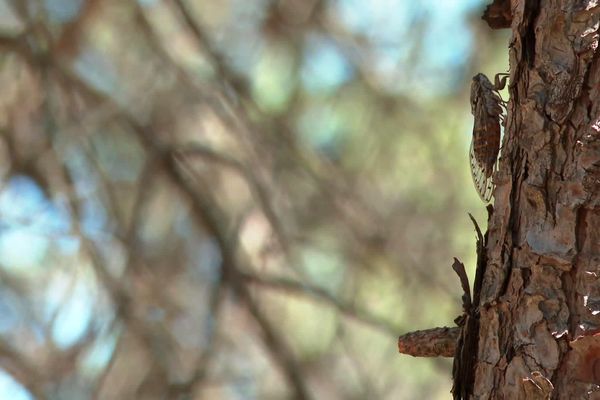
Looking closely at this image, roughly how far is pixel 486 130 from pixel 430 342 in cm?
29

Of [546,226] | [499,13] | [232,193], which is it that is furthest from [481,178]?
[232,193]

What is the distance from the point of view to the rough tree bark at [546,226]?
828mm

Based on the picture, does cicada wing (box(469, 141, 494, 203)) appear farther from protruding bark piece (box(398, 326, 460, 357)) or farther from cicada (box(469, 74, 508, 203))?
protruding bark piece (box(398, 326, 460, 357))

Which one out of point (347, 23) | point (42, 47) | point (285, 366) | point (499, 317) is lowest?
point (499, 317)

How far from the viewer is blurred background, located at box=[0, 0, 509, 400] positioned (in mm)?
2373

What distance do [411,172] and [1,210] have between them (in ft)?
3.94

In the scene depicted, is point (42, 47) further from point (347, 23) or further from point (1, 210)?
point (347, 23)

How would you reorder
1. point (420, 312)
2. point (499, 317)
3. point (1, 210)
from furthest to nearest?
point (420, 312)
point (1, 210)
point (499, 317)

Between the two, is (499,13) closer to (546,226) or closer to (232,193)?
(546,226)

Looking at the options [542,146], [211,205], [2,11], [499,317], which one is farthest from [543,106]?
[2,11]

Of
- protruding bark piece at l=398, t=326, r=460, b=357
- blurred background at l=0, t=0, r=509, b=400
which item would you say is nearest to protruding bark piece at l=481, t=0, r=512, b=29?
protruding bark piece at l=398, t=326, r=460, b=357

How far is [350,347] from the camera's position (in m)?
2.63

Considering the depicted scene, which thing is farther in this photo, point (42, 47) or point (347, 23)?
point (347, 23)

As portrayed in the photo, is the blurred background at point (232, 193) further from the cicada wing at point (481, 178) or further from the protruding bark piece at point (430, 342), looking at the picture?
the protruding bark piece at point (430, 342)
